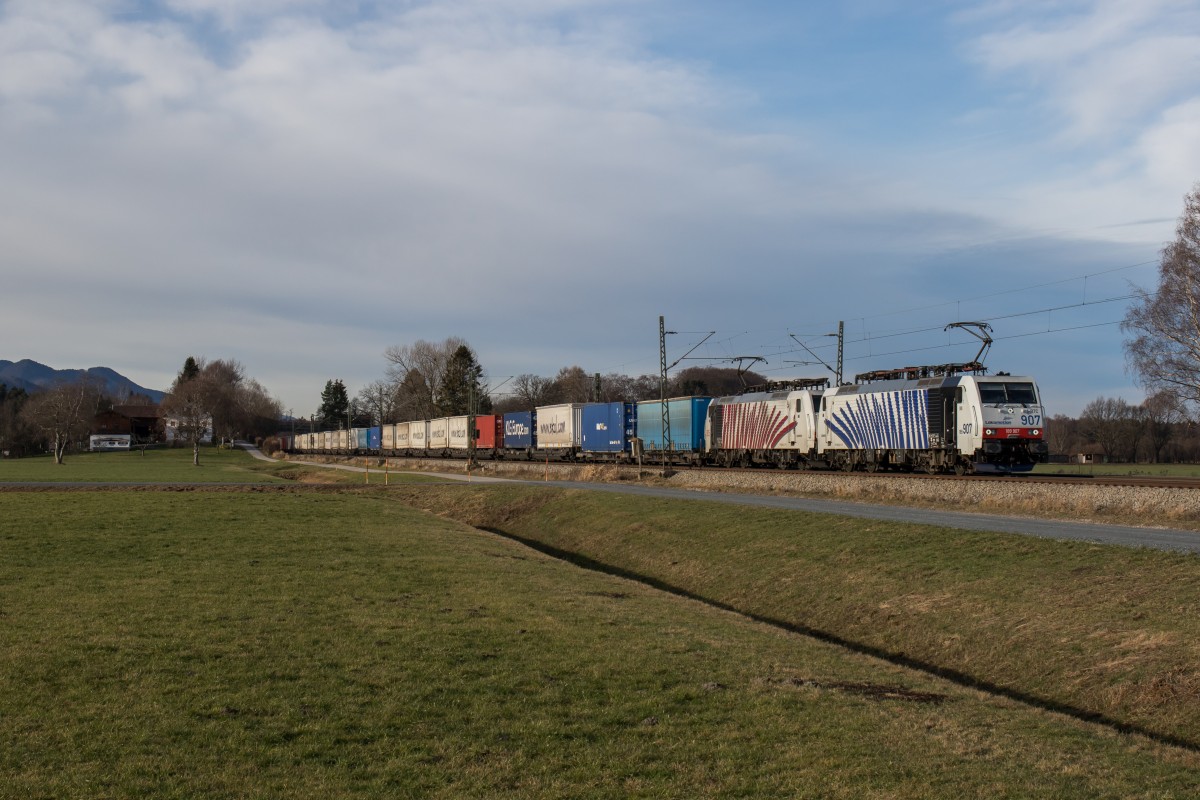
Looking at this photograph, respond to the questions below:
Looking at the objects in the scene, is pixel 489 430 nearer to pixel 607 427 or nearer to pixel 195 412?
pixel 607 427

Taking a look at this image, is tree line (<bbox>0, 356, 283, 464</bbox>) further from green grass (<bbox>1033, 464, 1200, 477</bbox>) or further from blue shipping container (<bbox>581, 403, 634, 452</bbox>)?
green grass (<bbox>1033, 464, 1200, 477</bbox>)

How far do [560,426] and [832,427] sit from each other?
28.3m

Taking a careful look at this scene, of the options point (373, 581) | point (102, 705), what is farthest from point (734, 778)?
point (373, 581)

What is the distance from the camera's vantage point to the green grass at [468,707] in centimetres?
684

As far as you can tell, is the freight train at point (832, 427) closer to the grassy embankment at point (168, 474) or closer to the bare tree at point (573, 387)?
the grassy embankment at point (168, 474)

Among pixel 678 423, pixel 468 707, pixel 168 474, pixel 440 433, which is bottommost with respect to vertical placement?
pixel 468 707

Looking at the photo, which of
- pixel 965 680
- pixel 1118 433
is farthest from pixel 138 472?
pixel 1118 433

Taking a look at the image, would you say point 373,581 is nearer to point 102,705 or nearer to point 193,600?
point 193,600

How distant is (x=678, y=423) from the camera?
174ft

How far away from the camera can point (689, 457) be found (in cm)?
5291

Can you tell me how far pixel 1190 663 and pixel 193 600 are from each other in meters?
13.2

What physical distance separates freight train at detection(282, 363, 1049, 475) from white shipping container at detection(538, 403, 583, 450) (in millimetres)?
73

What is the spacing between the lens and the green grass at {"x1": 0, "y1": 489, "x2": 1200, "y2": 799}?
684 centimetres

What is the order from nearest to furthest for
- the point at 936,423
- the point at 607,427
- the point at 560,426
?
the point at 936,423 → the point at 607,427 → the point at 560,426
